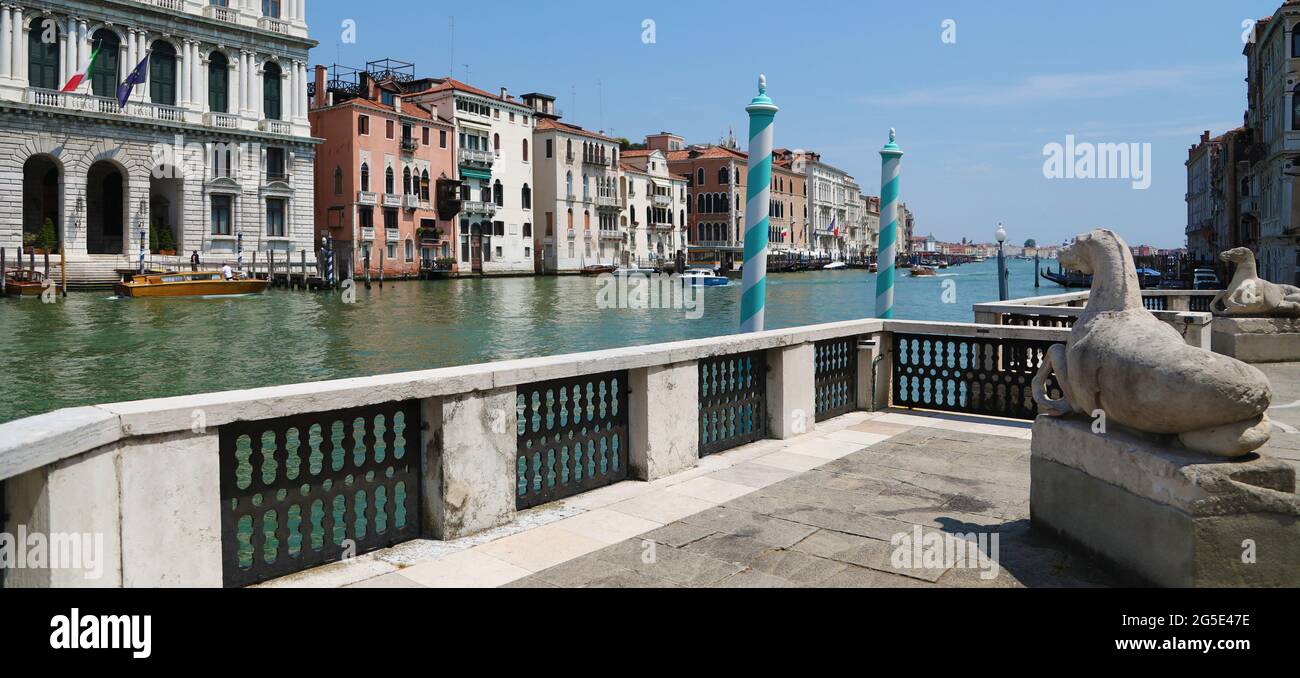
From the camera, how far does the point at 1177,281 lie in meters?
62.3

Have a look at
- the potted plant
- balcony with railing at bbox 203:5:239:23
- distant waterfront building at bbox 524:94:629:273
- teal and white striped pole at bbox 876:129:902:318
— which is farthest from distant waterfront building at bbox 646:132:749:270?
teal and white striped pole at bbox 876:129:902:318

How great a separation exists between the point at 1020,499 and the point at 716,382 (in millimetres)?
2417

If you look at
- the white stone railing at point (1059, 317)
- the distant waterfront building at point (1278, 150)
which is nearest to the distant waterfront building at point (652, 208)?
the distant waterfront building at point (1278, 150)

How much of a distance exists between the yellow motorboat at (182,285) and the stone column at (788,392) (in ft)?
137

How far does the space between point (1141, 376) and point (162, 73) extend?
58.6 meters

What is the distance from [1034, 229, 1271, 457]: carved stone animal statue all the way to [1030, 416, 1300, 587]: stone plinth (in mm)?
115

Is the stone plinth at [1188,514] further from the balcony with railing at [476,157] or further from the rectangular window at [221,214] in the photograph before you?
the balcony with railing at [476,157]

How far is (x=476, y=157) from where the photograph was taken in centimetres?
6944

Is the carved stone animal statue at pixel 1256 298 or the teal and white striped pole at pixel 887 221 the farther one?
the teal and white striped pole at pixel 887 221

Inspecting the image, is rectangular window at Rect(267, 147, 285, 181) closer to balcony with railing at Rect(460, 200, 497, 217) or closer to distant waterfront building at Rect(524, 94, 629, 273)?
balcony with railing at Rect(460, 200, 497, 217)

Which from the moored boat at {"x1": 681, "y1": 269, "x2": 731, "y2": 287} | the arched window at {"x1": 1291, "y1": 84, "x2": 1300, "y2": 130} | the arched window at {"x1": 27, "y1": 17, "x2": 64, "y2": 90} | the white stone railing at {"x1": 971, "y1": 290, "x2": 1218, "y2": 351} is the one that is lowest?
the white stone railing at {"x1": 971, "y1": 290, "x2": 1218, "y2": 351}

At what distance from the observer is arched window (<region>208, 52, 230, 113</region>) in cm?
5406

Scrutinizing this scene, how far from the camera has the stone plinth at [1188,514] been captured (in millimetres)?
3578
